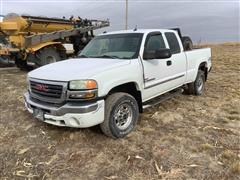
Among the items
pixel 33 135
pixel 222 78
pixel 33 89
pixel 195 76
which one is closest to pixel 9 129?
pixel 33 135

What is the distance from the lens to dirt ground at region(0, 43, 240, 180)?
3.59 metres

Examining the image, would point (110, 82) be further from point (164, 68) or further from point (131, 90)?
point (164, 68)

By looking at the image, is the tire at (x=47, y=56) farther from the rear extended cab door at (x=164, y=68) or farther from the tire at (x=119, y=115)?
the tire at (x=119, y=115)

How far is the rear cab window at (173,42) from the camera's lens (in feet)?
19.8

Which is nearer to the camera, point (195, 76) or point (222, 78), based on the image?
point (195, 76)

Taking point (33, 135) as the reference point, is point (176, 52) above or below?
above

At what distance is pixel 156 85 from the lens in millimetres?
5348

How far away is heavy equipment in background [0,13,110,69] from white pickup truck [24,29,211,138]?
617 cm

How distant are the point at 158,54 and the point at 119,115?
1.31 meters

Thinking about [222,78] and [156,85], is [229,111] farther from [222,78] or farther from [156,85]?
[222,78]

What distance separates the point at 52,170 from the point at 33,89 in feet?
5.06

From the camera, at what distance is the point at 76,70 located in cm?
428

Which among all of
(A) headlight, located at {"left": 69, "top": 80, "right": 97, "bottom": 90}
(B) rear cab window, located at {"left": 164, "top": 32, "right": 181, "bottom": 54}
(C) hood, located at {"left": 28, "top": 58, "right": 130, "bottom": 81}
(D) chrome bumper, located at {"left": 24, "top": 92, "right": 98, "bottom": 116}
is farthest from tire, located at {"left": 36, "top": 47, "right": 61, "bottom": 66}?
(A) headlight, located at {"left": 69, "top": 80, "right": 97, "bottom": 90}

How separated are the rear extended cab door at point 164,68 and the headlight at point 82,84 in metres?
1.32
